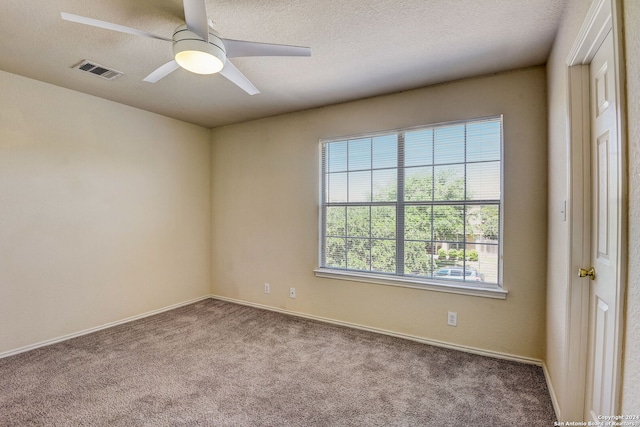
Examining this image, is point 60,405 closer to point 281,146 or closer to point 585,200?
point 281,146

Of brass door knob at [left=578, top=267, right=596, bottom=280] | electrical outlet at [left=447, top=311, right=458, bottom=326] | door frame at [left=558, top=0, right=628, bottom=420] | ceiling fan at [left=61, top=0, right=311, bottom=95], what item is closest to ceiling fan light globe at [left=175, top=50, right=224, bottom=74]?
ceiling fan at [left=61, top=0, right=311, bottom=95]

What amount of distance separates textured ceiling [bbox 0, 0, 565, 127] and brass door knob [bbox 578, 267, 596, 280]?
5.04 feet

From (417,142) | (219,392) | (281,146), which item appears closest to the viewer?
(219,392)

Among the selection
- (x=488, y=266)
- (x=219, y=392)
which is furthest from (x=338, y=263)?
(x=219, y=392)

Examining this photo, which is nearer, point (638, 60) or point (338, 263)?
point (638, 60)

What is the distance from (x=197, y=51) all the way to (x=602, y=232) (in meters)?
2.28

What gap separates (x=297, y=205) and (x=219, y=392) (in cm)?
214

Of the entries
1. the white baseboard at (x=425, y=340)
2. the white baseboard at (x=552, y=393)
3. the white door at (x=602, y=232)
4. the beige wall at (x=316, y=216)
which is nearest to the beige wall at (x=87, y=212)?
the beige wall at (x=316, y=216)

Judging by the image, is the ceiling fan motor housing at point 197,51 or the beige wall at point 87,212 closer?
the ceiling fan motor housing at point 197,51

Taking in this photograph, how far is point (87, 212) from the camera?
3188 millimetres

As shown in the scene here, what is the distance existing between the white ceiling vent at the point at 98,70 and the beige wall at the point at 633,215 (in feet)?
10.8

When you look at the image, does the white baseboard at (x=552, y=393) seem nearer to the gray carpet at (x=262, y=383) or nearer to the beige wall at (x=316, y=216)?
the gray carpet at (x=262, y=383)

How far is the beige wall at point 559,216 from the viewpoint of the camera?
1010mm

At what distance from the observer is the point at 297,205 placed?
147 inches
